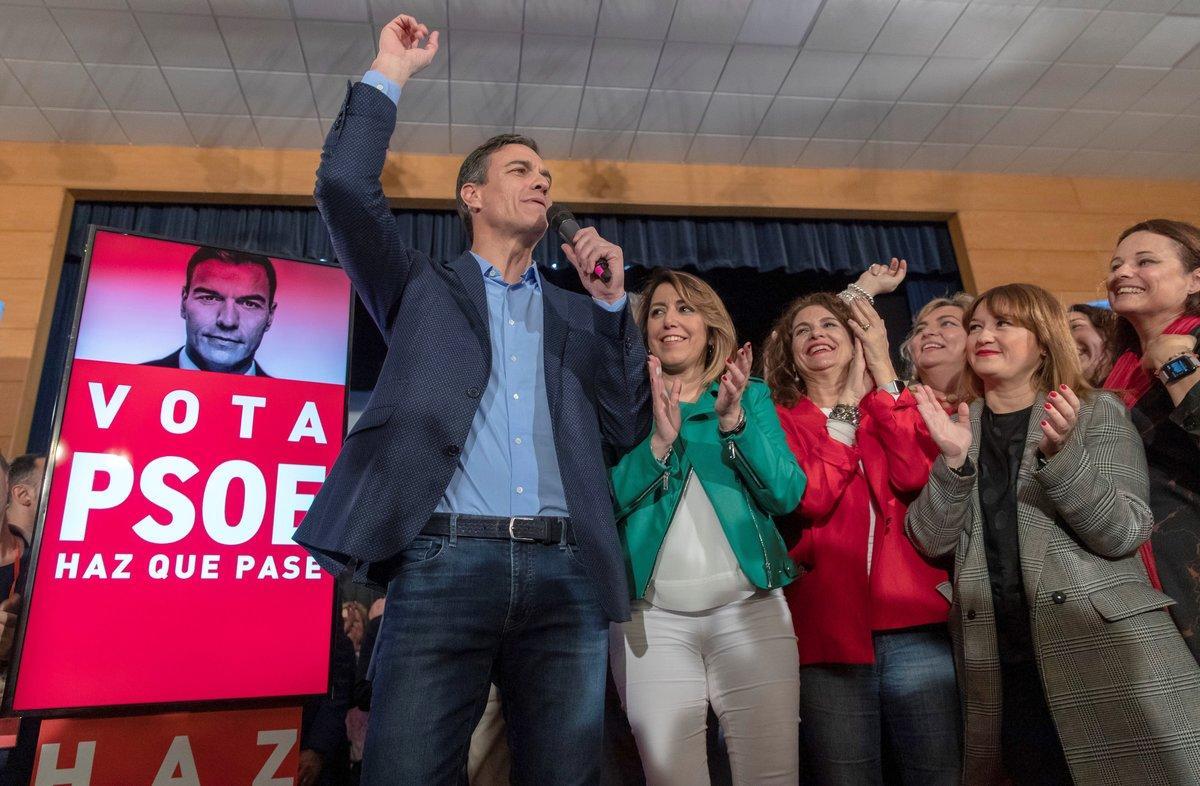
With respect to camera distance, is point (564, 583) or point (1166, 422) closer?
point (564, 583)

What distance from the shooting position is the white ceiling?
11.9 feet

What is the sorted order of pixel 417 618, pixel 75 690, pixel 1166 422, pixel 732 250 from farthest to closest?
pixel 732 250
pixel 75 690
pixel 1166 422
pixel 417 618

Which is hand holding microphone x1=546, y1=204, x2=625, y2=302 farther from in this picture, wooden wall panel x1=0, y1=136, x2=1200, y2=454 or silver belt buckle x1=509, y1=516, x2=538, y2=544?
wooden wall panel x1=0, y1=136, x2=1200, y2=454

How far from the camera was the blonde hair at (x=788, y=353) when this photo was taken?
2162mm

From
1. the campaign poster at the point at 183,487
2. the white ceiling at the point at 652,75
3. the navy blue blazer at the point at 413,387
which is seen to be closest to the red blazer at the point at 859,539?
the navy blue blazer at the point at 413,387

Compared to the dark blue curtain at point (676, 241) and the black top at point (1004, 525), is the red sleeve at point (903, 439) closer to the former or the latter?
the black top at point (1004, 525)

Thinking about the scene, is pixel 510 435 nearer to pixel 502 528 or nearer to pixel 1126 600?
pixel 502 528

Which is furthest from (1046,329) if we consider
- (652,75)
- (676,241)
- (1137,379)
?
(676,241)

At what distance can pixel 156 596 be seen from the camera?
81.0 inches

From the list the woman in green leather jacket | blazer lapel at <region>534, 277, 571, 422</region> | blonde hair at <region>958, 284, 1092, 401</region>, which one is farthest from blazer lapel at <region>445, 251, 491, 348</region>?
blonde hair at <region>958, 284, 1092, 401</region>

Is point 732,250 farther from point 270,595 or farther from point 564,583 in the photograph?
point 564,583

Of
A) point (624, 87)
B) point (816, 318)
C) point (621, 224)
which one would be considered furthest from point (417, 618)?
point (621, 224)

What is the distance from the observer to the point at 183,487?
214 cm

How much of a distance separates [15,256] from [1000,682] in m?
4.86
